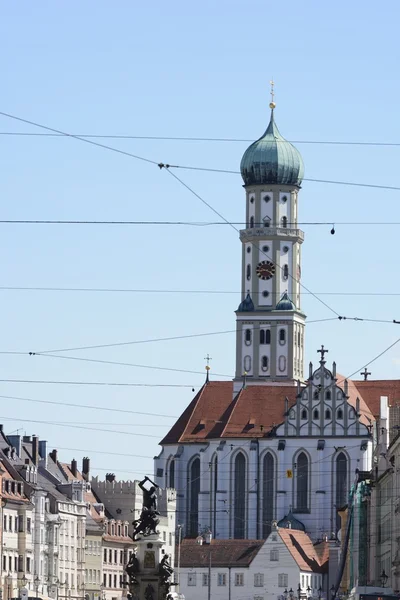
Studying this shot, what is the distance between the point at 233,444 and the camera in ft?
576

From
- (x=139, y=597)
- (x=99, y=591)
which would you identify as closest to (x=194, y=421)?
(x=99, y=591)

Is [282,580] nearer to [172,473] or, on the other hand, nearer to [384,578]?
[172,473]

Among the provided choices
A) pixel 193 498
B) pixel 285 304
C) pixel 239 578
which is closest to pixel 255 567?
pixel 239 578

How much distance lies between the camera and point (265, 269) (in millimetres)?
191500

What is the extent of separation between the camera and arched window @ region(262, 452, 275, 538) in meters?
172

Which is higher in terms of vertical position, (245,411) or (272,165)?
(272,165)

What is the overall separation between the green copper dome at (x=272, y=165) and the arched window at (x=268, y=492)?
109 feet

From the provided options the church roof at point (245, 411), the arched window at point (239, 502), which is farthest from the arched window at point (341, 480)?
the arched window at point (239, 502)

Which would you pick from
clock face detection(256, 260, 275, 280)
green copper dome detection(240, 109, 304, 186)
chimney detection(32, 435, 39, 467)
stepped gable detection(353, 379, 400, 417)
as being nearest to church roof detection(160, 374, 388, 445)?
stepped gable detection(353, 379, 400, 417)

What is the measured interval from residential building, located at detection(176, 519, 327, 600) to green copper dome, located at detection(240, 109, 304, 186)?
1707 inches

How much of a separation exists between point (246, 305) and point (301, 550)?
3437 centimetres

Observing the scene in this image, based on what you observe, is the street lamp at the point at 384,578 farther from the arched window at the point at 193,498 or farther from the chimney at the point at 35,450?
the arched window at the point at 193,498

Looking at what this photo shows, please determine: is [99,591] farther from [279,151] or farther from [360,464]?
[279,151]

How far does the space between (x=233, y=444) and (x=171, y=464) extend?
7.48 metres
